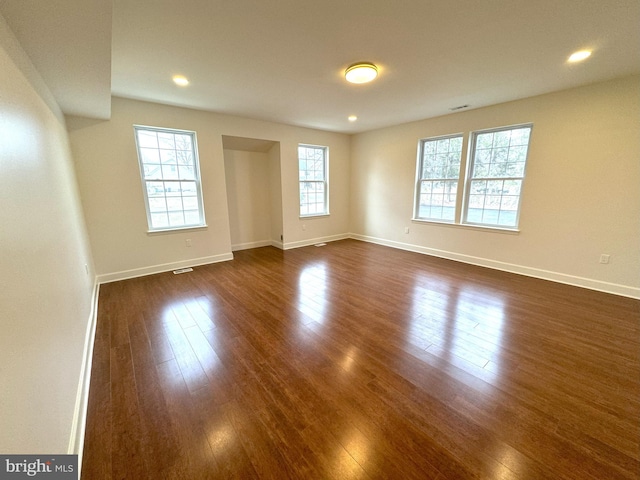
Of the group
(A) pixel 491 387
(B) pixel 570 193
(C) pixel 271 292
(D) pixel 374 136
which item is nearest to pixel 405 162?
(D) pixel 374 136

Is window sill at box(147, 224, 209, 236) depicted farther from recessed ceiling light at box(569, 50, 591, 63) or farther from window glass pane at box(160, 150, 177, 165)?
recessed ceiling light at box(569, 50, 591, 63)

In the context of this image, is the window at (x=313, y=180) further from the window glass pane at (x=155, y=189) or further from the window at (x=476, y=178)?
the window glass pane at (x=155, y=189)

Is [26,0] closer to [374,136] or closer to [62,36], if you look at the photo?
[62,36]

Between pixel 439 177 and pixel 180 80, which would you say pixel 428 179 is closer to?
pixel 439 177

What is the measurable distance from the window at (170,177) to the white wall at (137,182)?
13 centimetres

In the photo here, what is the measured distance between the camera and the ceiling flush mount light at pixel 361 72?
99.4 inches

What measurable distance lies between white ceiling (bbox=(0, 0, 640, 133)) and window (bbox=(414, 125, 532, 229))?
29.6 inches

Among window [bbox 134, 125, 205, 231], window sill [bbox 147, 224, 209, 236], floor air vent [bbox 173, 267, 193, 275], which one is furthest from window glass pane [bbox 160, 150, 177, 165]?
floor air vent [bbox 173, 267, 193, 275]

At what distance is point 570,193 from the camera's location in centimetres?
335

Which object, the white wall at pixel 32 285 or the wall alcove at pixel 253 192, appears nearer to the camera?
Answer: the white wall at pixel 32 285

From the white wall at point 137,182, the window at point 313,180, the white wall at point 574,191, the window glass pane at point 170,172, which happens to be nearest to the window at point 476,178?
the white wall at point 574,191

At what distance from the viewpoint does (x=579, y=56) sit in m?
2.41

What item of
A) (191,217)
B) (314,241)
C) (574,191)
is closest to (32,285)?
(191,217)

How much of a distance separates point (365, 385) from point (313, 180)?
474cm
